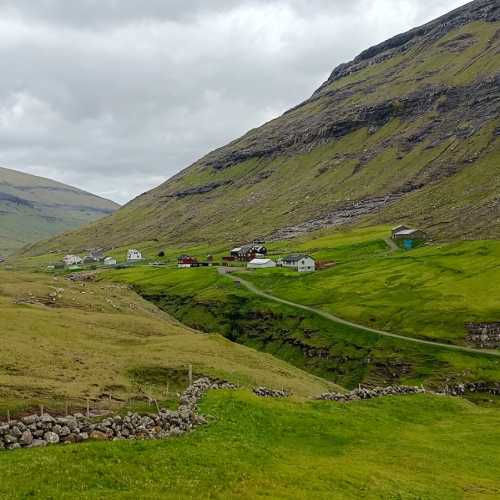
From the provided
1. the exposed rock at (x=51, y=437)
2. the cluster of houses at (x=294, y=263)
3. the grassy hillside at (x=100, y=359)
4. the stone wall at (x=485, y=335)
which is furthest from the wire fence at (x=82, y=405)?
the cluster of houses at (x=294, y=263)

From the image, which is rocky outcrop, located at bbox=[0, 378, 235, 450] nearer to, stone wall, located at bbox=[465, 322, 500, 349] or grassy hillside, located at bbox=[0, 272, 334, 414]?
grassy hillside, located at bbox=[0, 272, 334, 414]

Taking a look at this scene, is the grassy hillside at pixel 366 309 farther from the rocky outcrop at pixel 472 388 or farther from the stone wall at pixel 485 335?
the stone wall at pixel 485 335

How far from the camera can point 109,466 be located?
78.4 ft

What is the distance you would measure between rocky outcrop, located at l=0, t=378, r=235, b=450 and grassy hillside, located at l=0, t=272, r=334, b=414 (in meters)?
5.69

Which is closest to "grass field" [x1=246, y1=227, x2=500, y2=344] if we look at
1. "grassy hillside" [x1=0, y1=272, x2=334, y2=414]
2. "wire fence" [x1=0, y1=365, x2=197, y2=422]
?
"grassy hillside" [x1=0, y1=272, x2=334, y2=414]

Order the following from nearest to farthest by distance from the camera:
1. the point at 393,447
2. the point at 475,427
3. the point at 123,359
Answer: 1. the point at 393,447
2. the point at 475,427
3. the point at 123,359

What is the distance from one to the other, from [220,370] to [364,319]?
6853 cm

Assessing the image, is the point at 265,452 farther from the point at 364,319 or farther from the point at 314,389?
the point at 364,319

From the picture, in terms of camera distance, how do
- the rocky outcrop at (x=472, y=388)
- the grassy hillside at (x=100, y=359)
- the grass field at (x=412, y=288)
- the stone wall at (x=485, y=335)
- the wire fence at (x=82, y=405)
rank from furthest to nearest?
the grass field at (x=412, y=288), the stone wall at (x=485, y=335), the rocky outcrop at (x=472, y=388), the grassy hillside at (x=100, y=359), the wire fence at (x=82, y=405)

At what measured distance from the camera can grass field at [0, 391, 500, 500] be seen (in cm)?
2247

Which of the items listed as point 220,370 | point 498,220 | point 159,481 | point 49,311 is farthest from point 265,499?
point 498,220

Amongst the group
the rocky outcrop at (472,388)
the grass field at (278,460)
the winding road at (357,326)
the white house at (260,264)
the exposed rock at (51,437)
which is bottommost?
the rocky outcrop at (472,388)

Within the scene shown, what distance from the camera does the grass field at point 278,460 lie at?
Answer: 2247cm

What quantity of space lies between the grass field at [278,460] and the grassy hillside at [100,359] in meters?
9.96
